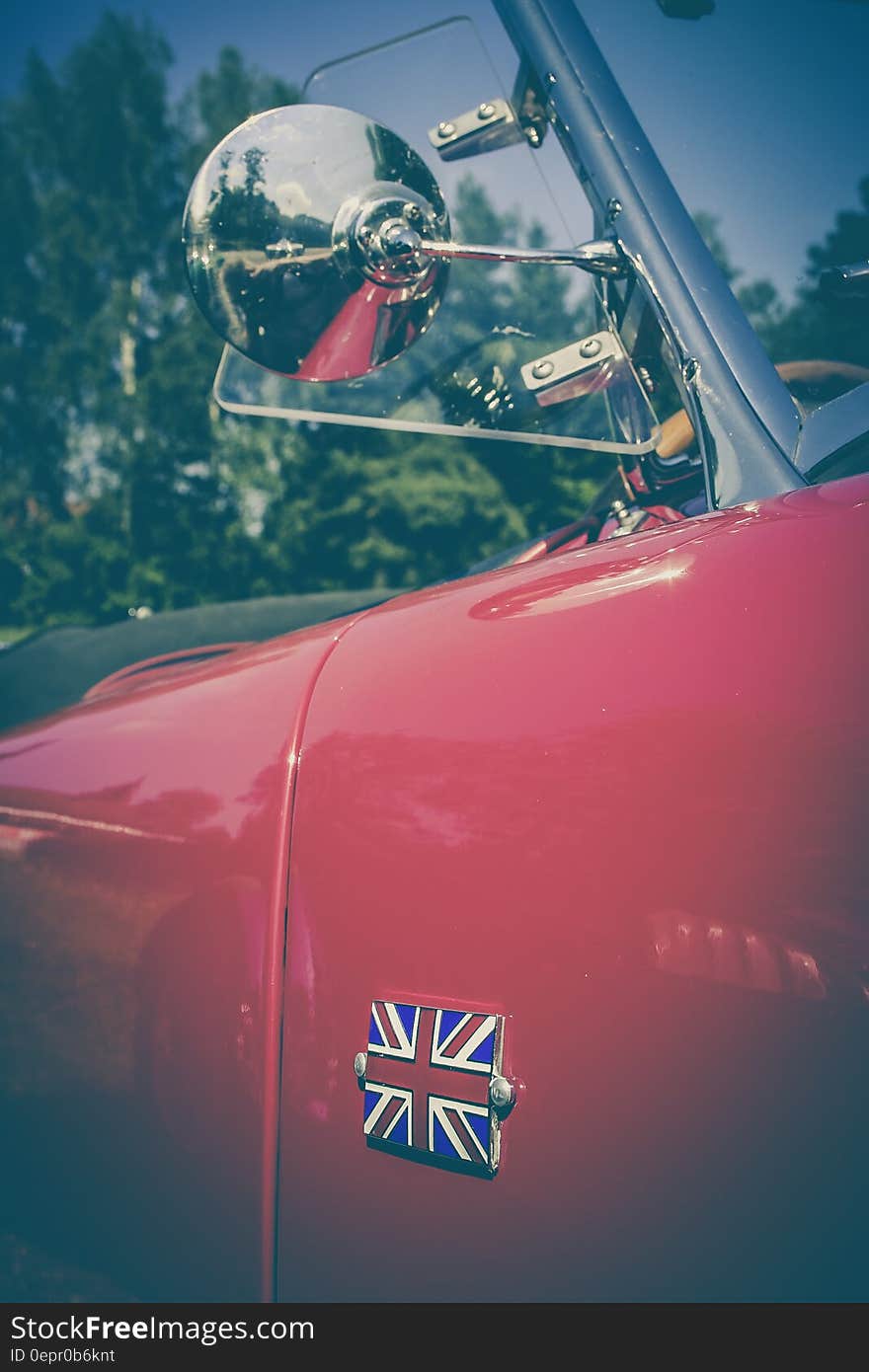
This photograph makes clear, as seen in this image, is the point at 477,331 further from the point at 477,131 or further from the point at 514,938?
the point at 514,938

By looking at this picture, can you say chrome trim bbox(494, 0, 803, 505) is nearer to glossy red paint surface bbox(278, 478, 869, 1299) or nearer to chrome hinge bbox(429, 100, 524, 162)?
chrome hinge bbox(429, 100, 524, 162)

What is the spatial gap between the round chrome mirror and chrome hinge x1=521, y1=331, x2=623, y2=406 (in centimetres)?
19

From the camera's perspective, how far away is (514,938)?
78 centimetres

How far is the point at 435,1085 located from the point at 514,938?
153 mm

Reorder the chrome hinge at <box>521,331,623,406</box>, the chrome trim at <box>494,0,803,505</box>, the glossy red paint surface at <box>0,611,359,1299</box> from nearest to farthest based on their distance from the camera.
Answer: the glossy red paint surface at <box>0,611,359,1299</box>
the chrome trim at <box>494,0,803,505</box>
the chrome hinge at <box>521,331,623,406</box>

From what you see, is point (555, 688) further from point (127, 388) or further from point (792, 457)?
point (127, 388)

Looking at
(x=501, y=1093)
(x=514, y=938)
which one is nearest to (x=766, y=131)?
(x=514, y=938)

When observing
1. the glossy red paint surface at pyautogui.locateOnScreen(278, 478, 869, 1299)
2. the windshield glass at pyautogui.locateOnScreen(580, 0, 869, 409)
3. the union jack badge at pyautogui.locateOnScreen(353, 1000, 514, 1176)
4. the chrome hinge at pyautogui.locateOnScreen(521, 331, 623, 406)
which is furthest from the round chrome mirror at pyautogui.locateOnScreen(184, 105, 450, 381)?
the union jack badge at pyautogui.locateOnScreen(353, 1000, 514, 1176)

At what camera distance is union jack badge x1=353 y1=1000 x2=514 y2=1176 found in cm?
77

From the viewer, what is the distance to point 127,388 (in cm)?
1684

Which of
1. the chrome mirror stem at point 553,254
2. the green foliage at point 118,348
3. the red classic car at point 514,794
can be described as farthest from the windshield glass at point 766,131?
the green foliage at point 118,348

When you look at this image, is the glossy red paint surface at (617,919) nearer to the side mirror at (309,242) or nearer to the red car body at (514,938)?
the red car body at (514,938)

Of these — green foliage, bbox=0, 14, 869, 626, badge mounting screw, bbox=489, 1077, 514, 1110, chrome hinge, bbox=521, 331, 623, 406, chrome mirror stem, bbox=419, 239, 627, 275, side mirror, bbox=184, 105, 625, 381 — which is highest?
green foliage, bbox=0, 14, 869, 626
